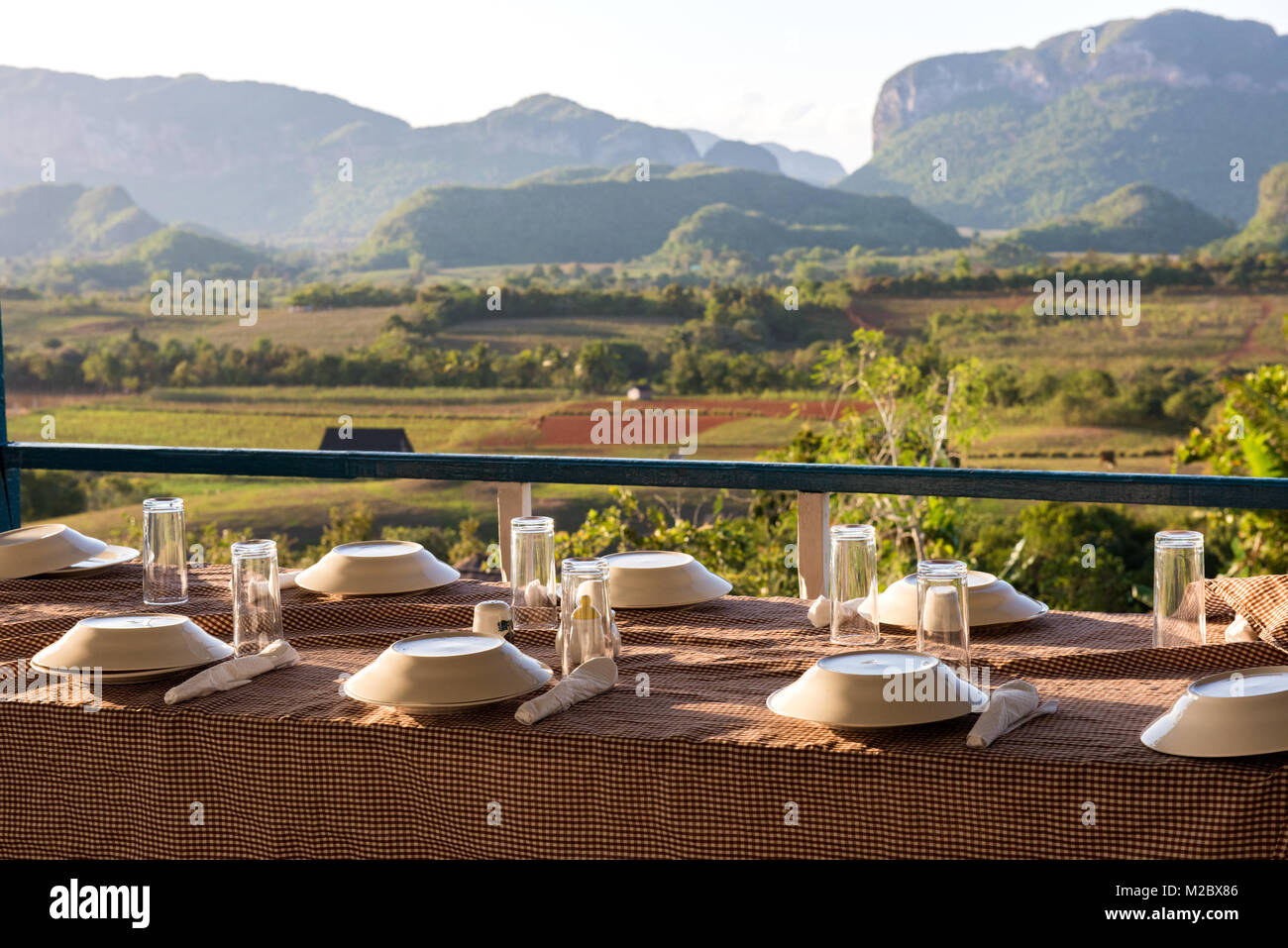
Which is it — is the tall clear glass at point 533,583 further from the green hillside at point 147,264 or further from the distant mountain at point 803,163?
the green hillside at point 147,264

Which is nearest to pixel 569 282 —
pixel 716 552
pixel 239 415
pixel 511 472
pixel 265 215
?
pixel 239 415

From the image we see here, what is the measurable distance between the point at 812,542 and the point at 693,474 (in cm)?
29

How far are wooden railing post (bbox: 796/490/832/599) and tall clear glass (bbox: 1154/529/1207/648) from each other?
82 cm

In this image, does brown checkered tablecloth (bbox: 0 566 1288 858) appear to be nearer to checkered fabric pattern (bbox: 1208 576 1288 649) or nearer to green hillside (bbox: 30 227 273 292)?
checkered fabric pattern (bbox: 1208 576 1288 649)

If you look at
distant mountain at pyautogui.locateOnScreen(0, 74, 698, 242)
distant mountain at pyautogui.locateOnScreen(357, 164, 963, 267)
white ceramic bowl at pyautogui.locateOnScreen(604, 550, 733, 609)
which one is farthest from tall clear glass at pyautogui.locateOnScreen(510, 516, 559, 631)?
distant mountain at pyautogui.locateOnScreen(0, 74, 698, 242)

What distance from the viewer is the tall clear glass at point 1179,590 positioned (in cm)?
144

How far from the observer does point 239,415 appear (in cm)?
2492

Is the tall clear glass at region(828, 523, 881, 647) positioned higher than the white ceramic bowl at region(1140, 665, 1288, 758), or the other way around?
the tall clear glass at region(828, 523, 881, 647)

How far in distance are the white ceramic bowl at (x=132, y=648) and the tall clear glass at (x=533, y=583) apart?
348 mm

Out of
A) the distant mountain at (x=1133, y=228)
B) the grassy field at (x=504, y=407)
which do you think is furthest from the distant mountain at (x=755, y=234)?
the grassy field at (x=504, y=407)

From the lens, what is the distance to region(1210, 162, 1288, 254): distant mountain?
23062 mm

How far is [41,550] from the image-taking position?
2.04m

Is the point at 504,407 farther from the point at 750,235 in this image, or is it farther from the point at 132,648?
the point at 132,648
